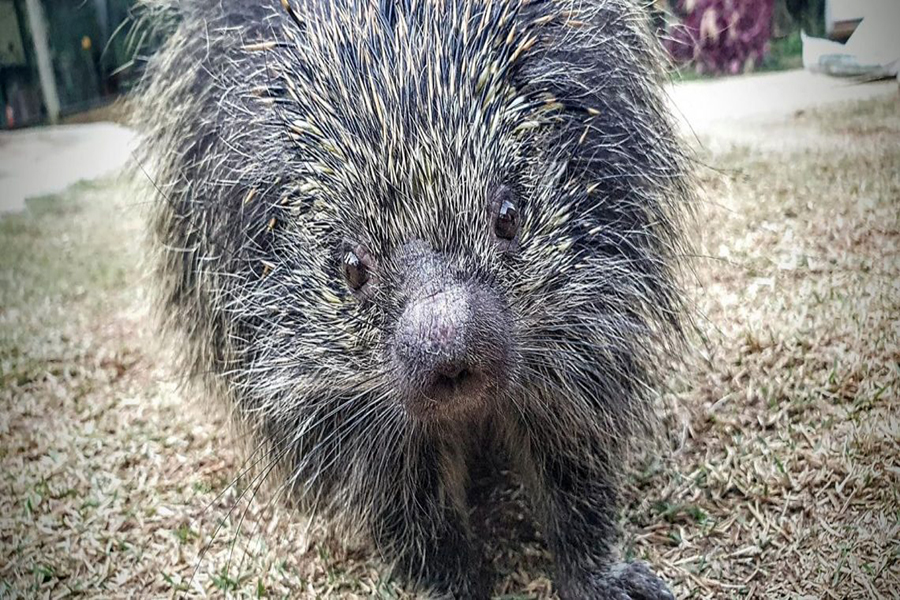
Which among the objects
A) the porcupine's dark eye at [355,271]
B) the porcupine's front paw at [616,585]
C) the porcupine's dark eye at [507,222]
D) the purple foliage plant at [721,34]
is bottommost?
the porcupine's front paw at [616,585]

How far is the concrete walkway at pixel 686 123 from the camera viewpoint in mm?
1655

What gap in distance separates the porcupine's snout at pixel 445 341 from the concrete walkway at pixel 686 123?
793 mm

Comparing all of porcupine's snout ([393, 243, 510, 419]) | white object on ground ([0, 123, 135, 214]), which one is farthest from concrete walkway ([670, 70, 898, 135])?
white object on ground ([0, 123, 135, 214])

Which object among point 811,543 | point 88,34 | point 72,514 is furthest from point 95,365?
point 811,543

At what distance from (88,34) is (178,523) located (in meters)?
1.20

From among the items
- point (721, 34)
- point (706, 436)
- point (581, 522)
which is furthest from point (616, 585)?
point (721, 34)

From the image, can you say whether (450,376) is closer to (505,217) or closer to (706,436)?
(505,217)

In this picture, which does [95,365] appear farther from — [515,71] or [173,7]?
[515,71]

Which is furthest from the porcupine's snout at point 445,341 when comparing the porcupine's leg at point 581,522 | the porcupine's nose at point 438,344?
the porcupine's leg at point 581,522

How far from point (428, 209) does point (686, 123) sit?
793 millimetres

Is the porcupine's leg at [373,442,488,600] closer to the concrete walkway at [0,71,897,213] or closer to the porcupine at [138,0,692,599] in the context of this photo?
the porcupine at [138,0,692,599]

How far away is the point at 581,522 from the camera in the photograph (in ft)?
5.97

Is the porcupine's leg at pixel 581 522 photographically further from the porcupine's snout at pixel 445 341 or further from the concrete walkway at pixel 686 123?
the concrete walkway at pixel 686 123

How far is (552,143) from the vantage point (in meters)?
1.59
